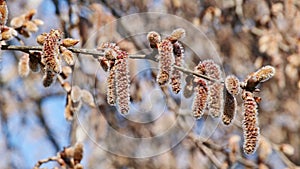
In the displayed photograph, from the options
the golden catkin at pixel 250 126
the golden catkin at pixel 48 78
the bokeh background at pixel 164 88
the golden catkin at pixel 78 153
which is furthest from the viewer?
the bokeh background at pixel 164 88

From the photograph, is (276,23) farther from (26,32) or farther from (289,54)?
(26,32)

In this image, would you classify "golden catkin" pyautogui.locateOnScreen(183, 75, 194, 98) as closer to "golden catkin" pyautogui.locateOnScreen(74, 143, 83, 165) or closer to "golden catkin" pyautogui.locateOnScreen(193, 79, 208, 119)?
"golden catkin" pyautogui.locateOnScreen(193, 79, 208, 119)

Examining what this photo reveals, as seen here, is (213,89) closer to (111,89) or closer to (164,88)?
(111,89)

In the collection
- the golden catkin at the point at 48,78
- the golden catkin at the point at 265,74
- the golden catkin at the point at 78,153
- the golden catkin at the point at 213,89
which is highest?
the golden catkin at the point at 265,74

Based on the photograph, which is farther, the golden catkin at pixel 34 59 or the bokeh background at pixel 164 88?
the bokeh background at pixel 164 88

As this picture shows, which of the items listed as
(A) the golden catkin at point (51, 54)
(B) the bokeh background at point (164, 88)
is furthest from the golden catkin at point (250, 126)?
(B) the bokeh background at point (164, 88)

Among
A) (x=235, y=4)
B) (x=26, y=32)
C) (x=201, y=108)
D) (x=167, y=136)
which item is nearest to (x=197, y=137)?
(x=167, y=136)

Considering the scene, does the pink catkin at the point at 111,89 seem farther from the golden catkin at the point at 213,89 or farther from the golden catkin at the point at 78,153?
the golden catkin at the point at 78,153
